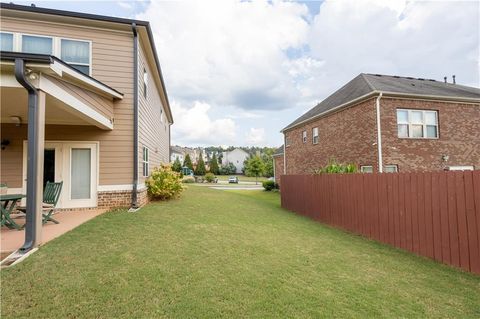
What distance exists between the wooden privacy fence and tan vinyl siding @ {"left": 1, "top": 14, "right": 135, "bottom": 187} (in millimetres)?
6888

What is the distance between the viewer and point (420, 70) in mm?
19578

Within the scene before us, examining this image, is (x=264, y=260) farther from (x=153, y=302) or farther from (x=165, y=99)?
(x=165, y=99)

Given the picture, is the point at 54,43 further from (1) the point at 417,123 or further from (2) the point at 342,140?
(1) the point at 417,123

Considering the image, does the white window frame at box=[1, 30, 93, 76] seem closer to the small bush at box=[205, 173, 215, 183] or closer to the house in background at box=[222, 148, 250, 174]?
the small bush at box=[205, 173, 215, 183]

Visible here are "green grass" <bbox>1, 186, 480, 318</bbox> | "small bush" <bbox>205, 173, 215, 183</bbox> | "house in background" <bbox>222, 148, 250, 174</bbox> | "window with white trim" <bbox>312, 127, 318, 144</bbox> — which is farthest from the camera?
"house in background" <bbox>222, 148, 250, 174</bbox>

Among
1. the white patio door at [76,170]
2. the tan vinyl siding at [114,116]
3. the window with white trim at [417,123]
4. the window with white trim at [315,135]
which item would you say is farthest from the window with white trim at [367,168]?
the white patio door at [76,170]

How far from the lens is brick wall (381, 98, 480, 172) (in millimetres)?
12336

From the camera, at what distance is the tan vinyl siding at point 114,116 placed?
7.96 m

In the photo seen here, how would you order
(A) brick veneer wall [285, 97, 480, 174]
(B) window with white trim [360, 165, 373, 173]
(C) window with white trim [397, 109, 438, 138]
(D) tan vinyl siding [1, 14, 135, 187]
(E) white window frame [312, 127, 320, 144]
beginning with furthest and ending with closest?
1. (E) white window frame [312, 127, 320, 144]
2. (C) window with white trim [397, 109, 438, 138]
3. (B) window with white trim [360, 165, 373, 173]
4. (A) brick veneer wall [285, 97, 480, 174]
5. (D) tan vinyl siding [1, 14, 135, 187]

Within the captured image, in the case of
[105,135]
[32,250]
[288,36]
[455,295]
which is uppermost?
[288,36]

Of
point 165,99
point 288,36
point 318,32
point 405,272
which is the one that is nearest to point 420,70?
point 318,32

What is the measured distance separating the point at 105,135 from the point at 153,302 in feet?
21.9

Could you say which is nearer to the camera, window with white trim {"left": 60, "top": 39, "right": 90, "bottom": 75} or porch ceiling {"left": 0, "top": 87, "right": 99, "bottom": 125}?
porch ceiling {"left": 0, "top": 87, "right": 99, "bottom": 125}

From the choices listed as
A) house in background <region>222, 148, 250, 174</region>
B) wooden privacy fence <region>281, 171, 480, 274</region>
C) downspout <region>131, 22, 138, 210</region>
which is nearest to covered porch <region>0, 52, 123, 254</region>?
downspout <region>131, 22, 138, 210</region>
